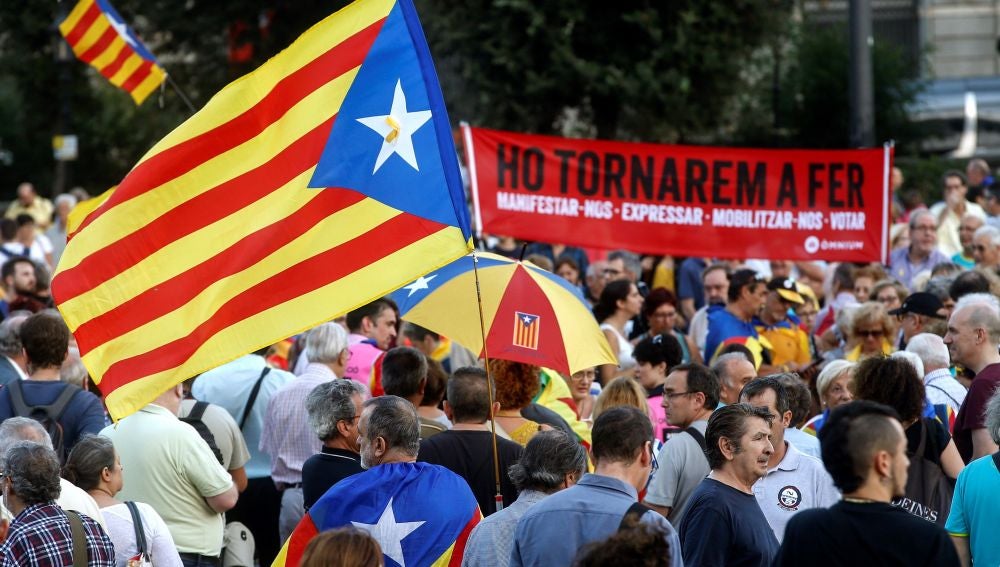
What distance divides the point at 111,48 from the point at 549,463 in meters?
10.9

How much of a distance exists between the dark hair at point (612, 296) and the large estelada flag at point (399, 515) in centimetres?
502

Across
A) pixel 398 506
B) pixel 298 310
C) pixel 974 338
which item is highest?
pixel 298 310

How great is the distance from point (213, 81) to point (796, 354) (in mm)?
19732

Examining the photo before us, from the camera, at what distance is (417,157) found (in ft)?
20.5

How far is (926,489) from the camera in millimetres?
6621

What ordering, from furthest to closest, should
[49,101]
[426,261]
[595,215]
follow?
[49,101]
[595,215]
[426,261]

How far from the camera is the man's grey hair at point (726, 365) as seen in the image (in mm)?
8047

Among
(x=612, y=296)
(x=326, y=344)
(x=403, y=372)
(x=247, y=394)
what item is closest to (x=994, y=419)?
(x=403, y=372)

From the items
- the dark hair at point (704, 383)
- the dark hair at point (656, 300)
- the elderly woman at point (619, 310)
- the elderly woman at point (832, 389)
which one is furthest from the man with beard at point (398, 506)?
the dark hair at point (656, 300)

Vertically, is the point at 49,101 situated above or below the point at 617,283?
above

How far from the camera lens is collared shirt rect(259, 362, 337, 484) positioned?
27.1 ft

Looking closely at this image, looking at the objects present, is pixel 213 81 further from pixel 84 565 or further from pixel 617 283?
pixel 84 565

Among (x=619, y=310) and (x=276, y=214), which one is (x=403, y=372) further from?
(x=619, y=310)

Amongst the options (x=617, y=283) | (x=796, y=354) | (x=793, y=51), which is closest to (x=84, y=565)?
(x=617, y=283)
